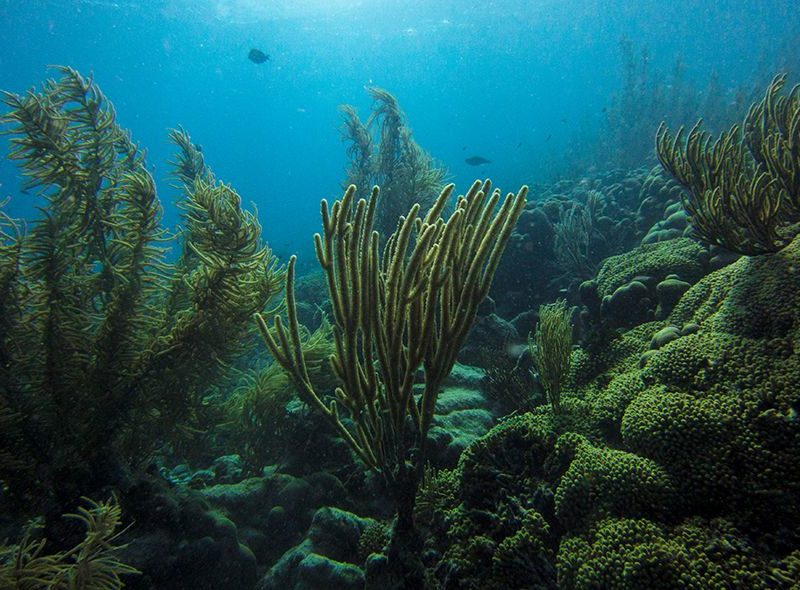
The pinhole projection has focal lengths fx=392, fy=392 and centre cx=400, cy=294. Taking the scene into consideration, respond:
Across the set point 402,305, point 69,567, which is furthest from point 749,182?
point 69,567

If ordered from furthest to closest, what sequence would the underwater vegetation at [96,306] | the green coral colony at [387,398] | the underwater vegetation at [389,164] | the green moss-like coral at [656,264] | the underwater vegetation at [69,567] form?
the underwater vegetation at [389,164] → the green moss-like coral at [656,264] → the underwater vegetation at [96,306] → the green coral colony at [387,398] → the underwater vegetation at [69,567]

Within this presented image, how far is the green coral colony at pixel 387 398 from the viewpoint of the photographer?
7.47 ft

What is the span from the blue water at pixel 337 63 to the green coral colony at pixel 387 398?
80.2 inches

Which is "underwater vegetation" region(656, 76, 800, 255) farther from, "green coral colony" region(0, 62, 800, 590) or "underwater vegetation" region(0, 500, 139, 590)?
"underwater vegetation" region(0, 500, 139, 590)

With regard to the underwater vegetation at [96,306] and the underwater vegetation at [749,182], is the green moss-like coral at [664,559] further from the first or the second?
the underwater vegetation at [96,306]

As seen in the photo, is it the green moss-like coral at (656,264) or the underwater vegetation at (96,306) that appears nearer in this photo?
the underwater vegetation at (96,306)

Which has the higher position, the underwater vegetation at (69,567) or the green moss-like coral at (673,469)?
the green moss-like coral at (673,469)

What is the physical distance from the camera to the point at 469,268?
2.56 meters

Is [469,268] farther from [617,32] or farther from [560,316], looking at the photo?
[617,32]

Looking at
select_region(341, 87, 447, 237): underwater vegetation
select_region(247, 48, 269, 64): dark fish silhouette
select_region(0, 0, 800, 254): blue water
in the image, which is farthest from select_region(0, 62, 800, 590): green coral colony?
select_region(247, 48, 269, 64): dark fish silhouette

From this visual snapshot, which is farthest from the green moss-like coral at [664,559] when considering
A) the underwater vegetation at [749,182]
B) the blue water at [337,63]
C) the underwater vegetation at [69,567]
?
the blue water at [337,63]

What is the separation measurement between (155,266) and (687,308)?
5.09m

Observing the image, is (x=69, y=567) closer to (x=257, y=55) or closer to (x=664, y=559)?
(x=664, y=559)

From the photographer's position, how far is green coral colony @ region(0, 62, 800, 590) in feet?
7.47
